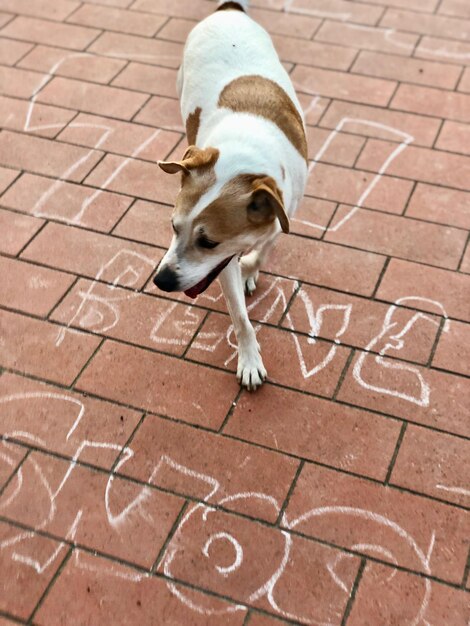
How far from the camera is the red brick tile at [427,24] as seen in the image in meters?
5.23

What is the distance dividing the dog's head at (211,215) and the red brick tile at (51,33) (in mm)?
2896

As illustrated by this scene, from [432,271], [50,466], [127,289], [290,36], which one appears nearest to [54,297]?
[127,289]

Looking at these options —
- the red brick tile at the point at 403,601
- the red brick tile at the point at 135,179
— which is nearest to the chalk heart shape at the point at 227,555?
the red brick tile at the point at 403,601

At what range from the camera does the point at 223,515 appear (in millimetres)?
2854

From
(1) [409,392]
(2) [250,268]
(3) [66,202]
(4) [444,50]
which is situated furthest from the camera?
(4) [444,50]

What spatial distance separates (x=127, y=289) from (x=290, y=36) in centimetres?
249

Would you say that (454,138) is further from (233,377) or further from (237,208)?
(237,208)

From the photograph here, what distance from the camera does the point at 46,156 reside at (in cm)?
443

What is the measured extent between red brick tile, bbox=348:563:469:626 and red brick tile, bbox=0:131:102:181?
266cm

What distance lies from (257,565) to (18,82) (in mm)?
3556

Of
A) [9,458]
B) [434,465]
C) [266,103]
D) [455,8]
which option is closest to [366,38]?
[455,8]

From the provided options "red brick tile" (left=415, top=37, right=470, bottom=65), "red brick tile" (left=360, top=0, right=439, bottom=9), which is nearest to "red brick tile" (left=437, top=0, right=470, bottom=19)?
"red brick tile" (left=360, top=0, right=439, bottom=9)

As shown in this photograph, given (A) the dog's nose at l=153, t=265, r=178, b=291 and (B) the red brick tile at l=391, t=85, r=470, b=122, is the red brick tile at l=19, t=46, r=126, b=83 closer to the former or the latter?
(B) the red brick tile at l=391, t=85, r=470, b=122

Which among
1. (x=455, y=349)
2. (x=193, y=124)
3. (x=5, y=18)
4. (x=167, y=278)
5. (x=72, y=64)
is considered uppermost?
(x=193, y=124)
